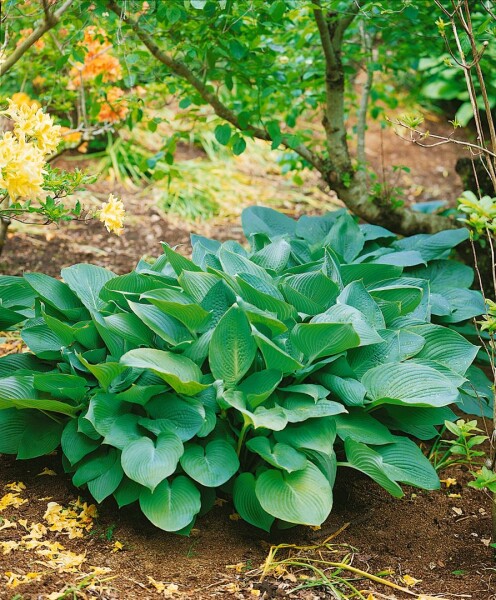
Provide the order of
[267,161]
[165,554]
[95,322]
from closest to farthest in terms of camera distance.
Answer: [165,554]
[95,322]
[267,161]

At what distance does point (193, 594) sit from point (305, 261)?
1502mm

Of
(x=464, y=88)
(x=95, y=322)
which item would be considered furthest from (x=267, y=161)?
(x=95, y=322)

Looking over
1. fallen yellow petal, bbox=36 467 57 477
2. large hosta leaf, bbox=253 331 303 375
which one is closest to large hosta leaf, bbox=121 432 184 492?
large hosta leaf, bbox=253 331 303 375

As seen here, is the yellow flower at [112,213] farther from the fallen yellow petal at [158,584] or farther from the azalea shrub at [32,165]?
the fallen yellow petal at [158,584]

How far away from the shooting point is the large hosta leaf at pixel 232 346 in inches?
85.2

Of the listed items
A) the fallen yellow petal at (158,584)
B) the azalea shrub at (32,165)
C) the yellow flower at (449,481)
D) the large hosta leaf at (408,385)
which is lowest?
the yellow flower at (449,481)

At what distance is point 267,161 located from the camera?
23.6ft

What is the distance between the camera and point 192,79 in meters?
3.50

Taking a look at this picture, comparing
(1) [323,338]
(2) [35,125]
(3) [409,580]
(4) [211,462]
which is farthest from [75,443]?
(3) [409,580]

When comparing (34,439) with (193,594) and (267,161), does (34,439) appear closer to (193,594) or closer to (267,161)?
(193,594)

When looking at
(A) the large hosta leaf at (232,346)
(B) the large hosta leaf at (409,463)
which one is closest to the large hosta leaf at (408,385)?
(B) the large hosta leaf at (409,463)

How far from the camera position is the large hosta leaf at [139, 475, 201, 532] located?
202cm

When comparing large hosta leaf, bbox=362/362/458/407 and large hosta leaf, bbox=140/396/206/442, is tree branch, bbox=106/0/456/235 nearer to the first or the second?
large hosta leaf, bbox=362/362/458/407

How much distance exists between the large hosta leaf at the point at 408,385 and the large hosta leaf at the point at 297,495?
33cm
